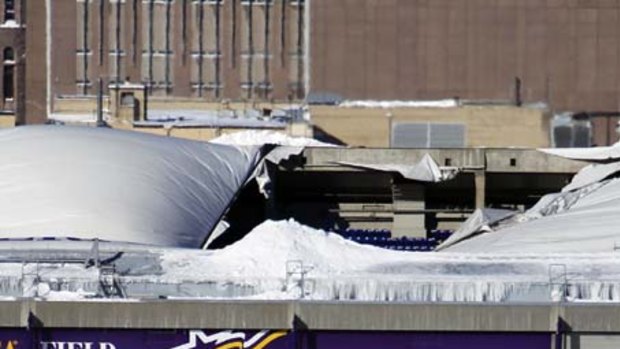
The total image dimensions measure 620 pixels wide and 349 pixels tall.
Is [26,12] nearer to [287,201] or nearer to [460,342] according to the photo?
[287,201]

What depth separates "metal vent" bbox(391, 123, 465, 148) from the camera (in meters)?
101

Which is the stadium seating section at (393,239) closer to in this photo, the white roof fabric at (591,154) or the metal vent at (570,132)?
the white roof fabric at (591,154)

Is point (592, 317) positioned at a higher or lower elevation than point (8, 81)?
lower

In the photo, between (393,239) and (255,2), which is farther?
(255,2)

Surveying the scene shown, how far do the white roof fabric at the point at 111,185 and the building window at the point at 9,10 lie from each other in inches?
2956

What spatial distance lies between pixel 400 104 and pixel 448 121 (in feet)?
21.4

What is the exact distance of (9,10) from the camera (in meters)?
122

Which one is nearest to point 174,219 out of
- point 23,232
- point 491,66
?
point 23,232

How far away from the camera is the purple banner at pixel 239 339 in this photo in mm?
30297

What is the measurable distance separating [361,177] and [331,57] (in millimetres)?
61706

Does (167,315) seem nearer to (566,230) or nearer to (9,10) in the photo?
(566,230)

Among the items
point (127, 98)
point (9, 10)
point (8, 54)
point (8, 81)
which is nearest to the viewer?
point (127, 98)

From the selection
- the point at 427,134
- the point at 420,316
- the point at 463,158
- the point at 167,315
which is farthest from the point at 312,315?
the point at 427,134

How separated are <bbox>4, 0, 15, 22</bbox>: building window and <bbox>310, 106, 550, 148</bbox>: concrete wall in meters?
23.7
